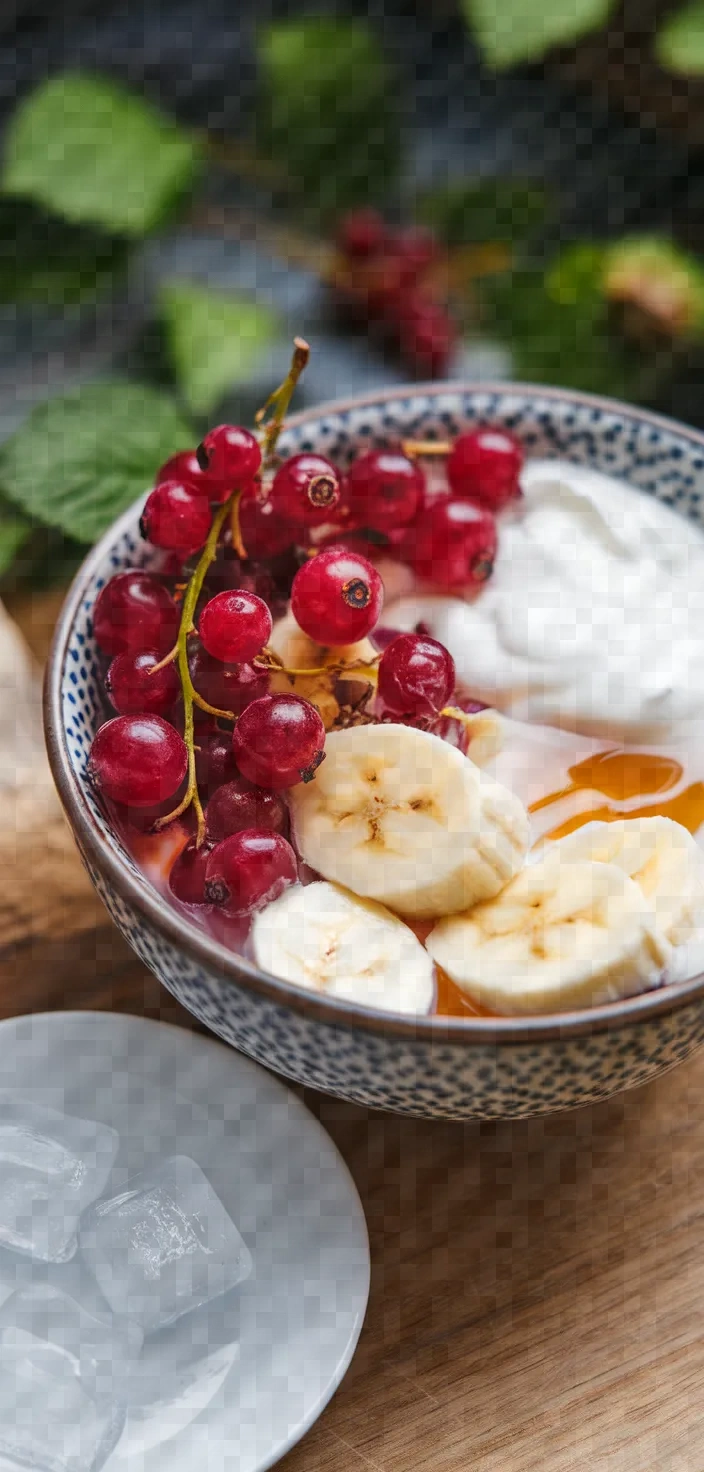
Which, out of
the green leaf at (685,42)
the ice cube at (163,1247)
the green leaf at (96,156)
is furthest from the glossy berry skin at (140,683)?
the green leaf at (685,42)

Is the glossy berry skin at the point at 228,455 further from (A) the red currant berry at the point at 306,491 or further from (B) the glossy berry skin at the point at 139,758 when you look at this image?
(B) the glossy berry skin at the point at 139,758

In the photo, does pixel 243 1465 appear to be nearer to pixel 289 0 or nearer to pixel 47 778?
pixel 47 778

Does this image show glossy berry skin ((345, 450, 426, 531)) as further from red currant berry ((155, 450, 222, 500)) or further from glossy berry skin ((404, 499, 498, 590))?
red currant berry ((155, 450, 222, 500))

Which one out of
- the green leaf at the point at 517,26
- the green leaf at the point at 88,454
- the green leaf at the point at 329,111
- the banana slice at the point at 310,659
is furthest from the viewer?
the green leaf at the point at 329,111

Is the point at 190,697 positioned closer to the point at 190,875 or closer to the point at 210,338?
the point at 190,875

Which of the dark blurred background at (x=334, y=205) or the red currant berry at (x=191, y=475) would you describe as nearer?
the red currant berry at (x=191, y=475)
